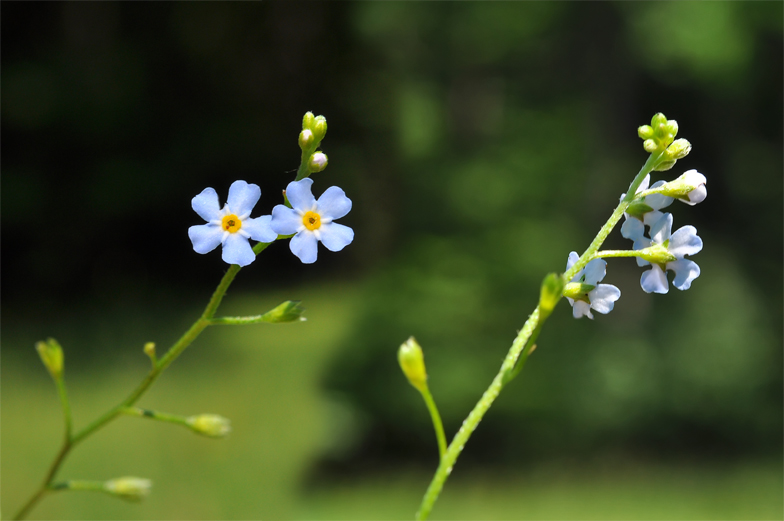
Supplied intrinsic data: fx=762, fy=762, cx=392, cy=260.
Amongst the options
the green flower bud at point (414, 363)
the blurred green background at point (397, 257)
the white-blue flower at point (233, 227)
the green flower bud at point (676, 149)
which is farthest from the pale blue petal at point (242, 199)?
the blurred green background at point (397, 257)

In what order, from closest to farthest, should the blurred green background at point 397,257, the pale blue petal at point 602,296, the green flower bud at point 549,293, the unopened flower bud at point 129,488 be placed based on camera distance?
the green flower bud at point 549,293 < the pale blue petal at point 602,296 < the unopened flower bud at point 129,488 < the blurred green background at point 397,257

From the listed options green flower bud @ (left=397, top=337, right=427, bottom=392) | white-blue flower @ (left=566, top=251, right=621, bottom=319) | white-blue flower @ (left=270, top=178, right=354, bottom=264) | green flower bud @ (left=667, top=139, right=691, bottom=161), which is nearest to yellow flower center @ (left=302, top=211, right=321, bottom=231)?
white-blue flower @ (left=270, top=178, right=354, bottom=264)

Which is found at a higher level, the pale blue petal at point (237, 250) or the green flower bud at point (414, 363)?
the pale blue petal at point (237, 250)

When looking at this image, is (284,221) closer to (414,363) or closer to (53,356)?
(414,363)

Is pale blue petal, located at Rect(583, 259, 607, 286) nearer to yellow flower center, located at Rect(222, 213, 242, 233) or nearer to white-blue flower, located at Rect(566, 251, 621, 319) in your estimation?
white-blue flower, located at Rect(566, 251, 621, 319)

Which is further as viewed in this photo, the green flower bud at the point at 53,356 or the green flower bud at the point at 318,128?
the green flower bud at the point at 53,356

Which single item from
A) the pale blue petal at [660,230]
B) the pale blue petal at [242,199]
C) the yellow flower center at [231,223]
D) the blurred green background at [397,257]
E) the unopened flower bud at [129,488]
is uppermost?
the blurred green background at [397,257]

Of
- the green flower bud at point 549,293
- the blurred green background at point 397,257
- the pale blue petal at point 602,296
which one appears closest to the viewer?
the green flower bud at point 549,293

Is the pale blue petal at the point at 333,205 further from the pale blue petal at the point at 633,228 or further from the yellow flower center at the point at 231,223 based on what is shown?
the pale blue petal at the point at 633,228
